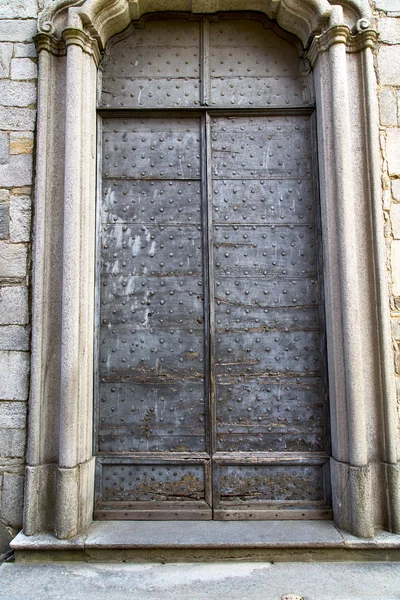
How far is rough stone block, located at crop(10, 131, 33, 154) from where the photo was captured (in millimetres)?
2982

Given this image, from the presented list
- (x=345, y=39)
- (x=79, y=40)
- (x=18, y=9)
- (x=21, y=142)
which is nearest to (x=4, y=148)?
(x=21, y=142)

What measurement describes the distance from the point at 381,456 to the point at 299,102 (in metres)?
2.42

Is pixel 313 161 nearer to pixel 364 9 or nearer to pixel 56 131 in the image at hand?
pixel 364 9

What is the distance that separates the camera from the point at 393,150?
2.99 metres

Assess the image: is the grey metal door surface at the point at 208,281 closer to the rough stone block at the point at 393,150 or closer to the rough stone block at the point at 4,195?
the rough stone block at the point at 393,150

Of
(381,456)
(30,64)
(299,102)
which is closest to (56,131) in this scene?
(30,64)

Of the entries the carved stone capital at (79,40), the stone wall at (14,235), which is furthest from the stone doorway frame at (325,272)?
the stone wall at (14,235)

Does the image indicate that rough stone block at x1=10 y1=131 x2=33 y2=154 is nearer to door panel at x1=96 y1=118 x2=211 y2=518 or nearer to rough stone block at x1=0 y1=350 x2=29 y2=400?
door panel at x1=96 y1=118 x2=211 y2=518

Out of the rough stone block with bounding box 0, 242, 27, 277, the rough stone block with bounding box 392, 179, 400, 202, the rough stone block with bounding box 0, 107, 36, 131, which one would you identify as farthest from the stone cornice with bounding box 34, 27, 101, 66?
the rough stone block with bounding box 392, 179, 400, 202

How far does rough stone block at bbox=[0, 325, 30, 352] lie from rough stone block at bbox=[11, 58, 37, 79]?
5.42 ft

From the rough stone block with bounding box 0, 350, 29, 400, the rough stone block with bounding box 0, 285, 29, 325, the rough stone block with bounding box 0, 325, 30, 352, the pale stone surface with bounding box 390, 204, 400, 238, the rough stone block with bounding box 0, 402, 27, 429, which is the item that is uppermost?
the pale stone surface with bounding box 390, 204, 400, 238

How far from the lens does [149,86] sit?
3.26 metres

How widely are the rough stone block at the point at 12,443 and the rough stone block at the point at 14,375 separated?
210mm

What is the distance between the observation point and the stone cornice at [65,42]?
295 cm
